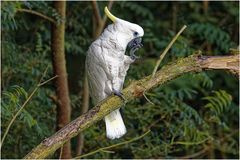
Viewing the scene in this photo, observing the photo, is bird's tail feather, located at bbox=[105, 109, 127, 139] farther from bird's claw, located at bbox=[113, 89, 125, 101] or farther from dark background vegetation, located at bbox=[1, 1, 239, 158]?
dark background vegetation, located at bbox=[1, 1, 239, 158]

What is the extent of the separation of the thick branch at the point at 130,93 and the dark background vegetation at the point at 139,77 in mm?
339

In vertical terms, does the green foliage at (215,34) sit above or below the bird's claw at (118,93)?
below

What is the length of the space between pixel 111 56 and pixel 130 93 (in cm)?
13

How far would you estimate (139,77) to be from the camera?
3.11 metres

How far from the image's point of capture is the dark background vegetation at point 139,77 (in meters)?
2.85

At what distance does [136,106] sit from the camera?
314 centimetres

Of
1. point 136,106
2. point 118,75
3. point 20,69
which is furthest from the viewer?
point 136,106

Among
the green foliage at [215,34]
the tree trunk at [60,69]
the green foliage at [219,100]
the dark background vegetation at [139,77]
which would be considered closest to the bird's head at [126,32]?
the dark background vegetation at [139,77]

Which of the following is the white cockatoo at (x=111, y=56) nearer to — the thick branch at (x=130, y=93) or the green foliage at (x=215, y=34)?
the thick branch at (x=130, y=93)

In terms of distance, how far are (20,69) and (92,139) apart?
1.65 feet


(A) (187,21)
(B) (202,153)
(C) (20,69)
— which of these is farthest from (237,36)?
(C) (20,69)

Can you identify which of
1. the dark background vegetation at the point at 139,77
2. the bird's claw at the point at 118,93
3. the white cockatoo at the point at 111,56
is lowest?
the dark background vegetation at the point at 139,77

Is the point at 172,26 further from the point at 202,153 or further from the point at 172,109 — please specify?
the point at 172,109

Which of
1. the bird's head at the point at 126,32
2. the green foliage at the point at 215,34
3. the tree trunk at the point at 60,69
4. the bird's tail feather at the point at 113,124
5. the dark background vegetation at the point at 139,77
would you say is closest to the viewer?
the bird's head at the point at 126,32
